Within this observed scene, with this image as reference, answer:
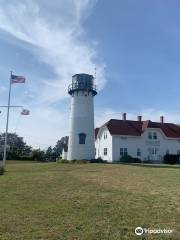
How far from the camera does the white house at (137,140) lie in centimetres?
4288

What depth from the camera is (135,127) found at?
45.5m

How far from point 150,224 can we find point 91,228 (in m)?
1.34

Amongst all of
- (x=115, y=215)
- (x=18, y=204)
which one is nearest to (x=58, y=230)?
(x=115, y=215)

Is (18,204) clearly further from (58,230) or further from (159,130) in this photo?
(159,130)

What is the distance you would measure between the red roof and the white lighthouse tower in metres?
3.50

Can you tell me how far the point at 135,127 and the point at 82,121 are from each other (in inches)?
334

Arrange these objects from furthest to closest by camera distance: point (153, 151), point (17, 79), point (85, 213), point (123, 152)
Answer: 1. point (153, 151)
2. point (123, 152)
3. point (17, 79)
4. point (85, 213)

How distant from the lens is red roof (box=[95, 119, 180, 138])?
43.4 metres

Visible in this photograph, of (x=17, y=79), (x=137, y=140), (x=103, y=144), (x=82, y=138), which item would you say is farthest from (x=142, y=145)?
(x=17, y=79)

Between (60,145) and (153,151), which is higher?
(60,145)

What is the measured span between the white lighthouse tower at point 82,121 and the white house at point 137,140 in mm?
3197

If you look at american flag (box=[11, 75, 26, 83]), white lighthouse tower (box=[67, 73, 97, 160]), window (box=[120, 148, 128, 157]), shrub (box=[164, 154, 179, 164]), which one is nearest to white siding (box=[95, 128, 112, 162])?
window (box=[120, 148, 128, 157])

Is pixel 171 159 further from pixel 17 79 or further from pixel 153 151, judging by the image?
pixel 17 79

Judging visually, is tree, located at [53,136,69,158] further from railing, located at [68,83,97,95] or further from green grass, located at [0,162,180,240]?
green grass, located at [0,162,180,240]
